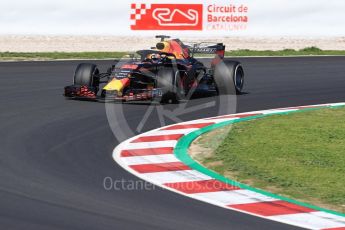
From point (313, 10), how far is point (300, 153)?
20.7 meters

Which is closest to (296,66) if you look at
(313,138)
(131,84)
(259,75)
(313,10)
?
(259,75)

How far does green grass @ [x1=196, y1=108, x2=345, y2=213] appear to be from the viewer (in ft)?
28.7

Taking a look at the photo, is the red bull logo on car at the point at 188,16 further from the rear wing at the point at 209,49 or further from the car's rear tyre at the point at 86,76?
the car's rear tyre at the point at 86,76

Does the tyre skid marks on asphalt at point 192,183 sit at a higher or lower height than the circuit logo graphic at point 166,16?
lower

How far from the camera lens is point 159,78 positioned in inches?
608

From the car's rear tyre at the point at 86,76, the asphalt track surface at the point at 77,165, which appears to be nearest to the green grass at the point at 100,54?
the asphalt track surface at the point at 77,165

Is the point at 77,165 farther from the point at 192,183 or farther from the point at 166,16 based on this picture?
the point at 166,16

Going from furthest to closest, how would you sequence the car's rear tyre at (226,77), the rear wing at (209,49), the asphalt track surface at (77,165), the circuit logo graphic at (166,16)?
the circuit logo graphic at (166,16)
the rear wing at (209,49)
the car's rear tyre at (226,77)
the asphalt track surface at (77,165)

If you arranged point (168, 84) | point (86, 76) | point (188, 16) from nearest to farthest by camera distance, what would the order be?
1. point (168, 84)
2. point (86, 76)
3. point (188, 16)

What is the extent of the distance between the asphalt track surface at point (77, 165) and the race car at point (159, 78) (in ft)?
1.06

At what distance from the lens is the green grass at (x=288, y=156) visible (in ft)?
28.7

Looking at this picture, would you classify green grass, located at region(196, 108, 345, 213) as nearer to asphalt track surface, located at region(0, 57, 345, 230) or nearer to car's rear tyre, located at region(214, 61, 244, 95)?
asphalt track surface, located at region(0, 57, 345, 230)

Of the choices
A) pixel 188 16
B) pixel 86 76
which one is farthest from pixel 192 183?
pixel 188 16

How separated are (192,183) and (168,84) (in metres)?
6.57
